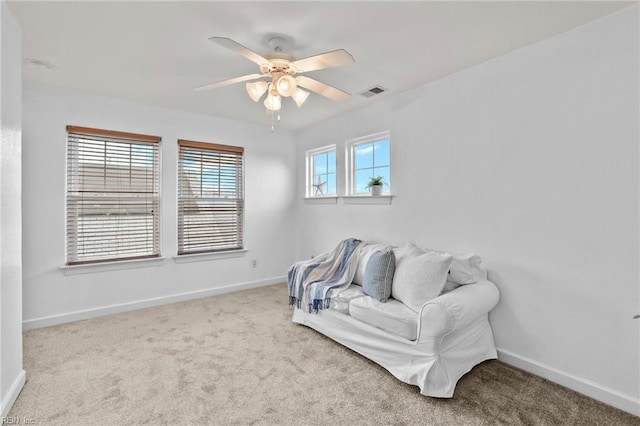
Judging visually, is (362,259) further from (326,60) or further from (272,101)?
(326,60)

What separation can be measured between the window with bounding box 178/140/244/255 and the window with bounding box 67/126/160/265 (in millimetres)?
335

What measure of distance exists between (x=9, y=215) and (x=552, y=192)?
12.0ft

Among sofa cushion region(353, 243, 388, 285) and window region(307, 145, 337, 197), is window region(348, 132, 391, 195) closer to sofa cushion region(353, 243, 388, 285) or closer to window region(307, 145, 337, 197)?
window region(307, 145, 337, 197)

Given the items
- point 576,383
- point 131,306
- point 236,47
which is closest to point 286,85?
point 236,47

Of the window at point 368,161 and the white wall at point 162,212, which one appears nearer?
the white wall at point 162,212

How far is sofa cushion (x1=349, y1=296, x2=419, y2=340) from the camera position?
2.30 m

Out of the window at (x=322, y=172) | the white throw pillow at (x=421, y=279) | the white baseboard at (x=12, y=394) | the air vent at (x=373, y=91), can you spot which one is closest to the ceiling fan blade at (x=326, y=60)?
the air vent at (x=373, y=91)

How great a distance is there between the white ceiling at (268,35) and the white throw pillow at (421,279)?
1649mm

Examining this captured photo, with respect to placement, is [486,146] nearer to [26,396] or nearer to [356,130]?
[356,130]

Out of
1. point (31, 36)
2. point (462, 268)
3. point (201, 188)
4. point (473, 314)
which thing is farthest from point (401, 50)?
point (201, 188)

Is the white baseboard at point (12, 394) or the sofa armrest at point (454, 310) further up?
the sofa armrest at point (454, 310)

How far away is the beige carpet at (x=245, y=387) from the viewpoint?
1926 millimetres

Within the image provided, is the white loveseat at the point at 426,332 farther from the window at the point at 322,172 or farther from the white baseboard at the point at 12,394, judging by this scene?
the white baseboard at the point at 12,394

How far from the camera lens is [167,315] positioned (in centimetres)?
363
